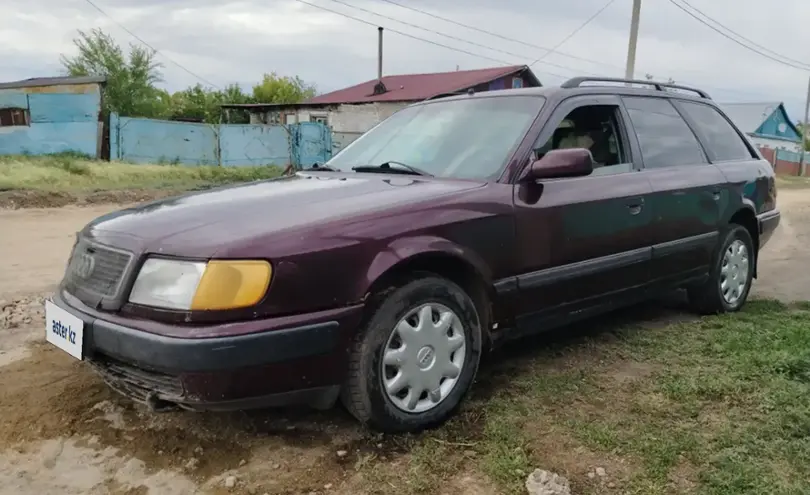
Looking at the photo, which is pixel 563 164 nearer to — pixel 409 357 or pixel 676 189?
pixel 409 357

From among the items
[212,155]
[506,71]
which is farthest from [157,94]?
[506,71]

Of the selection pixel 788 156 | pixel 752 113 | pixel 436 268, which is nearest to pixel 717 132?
pixel 436 268

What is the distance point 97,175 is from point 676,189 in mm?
15536

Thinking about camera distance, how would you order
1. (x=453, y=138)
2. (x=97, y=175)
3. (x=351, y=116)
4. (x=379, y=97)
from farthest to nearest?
(x=351, y=116) < (x=379, y=97) < (x=97, y=175) < (x=453, y=138)

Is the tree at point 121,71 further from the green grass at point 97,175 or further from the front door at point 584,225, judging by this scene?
the front door at point 584,225

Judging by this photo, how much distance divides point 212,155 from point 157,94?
1458 centimetres

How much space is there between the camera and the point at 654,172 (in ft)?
13.5

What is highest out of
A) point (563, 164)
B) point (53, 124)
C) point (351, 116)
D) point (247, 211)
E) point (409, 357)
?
point (351, 116)

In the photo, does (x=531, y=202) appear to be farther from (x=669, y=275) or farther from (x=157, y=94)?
(x=157, y=94)

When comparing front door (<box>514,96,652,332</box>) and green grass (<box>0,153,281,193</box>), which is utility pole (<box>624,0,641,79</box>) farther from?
front door (<box>514,96,652,332</box>)

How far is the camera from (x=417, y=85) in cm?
3166

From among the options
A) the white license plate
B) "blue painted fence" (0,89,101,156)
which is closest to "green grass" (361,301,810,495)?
the white license plate

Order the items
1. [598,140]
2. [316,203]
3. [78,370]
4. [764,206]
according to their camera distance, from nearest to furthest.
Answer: [316,203]
[78,370]
[598,140]
[764,206]

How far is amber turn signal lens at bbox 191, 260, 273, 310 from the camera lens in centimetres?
244
